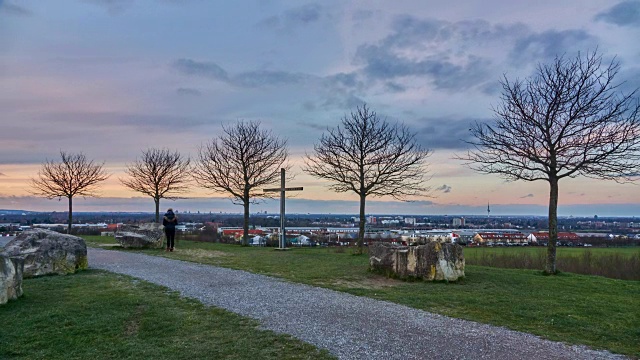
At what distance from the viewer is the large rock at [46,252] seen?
12.9 meters

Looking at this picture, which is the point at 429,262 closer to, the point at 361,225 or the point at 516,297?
the point at 516,297

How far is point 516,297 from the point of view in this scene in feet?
33.4

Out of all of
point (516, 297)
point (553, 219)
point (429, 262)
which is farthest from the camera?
point (553, 219)

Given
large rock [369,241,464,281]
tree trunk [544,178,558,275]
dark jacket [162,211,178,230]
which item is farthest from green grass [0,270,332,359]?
tree trunk [544,178,558,275]

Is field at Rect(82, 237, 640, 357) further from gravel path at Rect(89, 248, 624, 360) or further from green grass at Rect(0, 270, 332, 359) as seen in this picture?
green grass at Rect(0, 270, 332, 359)

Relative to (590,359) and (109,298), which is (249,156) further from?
(590,359)

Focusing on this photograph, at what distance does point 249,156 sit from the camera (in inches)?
Answer: 1023

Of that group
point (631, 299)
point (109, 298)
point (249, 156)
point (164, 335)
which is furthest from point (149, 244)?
point (631, 299)

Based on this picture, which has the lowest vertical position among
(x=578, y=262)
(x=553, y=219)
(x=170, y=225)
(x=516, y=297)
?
(x=578, y=262)

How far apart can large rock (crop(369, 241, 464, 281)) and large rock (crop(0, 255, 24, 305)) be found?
8.71 m

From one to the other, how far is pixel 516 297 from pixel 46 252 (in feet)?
39.6

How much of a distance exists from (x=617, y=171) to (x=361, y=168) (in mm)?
9493

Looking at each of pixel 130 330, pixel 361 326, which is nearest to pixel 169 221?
pixel 130 330

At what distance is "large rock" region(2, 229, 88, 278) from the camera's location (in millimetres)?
12922
